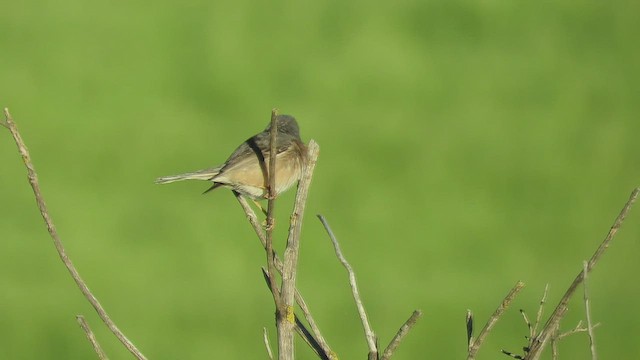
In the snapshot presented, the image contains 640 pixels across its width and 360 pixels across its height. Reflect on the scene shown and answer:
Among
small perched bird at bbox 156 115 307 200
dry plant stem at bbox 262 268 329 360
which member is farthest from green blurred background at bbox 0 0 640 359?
dry plant stem at bbox 262 268 329 360

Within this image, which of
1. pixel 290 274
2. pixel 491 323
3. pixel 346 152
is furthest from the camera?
pixel 346 152

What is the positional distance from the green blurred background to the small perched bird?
45.7 inches

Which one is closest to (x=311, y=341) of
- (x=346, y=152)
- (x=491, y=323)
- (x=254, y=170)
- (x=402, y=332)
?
(x=402, y=332)

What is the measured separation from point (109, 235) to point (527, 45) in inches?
104

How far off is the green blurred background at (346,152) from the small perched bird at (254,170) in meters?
1.16

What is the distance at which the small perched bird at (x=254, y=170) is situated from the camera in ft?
11.7

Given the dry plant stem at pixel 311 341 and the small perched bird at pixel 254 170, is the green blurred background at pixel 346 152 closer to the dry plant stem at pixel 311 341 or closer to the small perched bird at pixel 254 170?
the small perched bird at pixel 254 170

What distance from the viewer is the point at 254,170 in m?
3.59

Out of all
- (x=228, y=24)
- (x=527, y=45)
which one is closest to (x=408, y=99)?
(x=527, y=45)

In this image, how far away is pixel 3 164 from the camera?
4973mm

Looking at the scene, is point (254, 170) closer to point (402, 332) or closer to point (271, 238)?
point (271, 238)

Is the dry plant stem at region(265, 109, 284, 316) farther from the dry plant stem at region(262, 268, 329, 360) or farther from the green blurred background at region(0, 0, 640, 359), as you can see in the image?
the green blurred background at region(0, 0, 640, 359)

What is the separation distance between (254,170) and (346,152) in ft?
5.20

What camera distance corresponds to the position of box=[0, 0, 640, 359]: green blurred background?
4906mm
